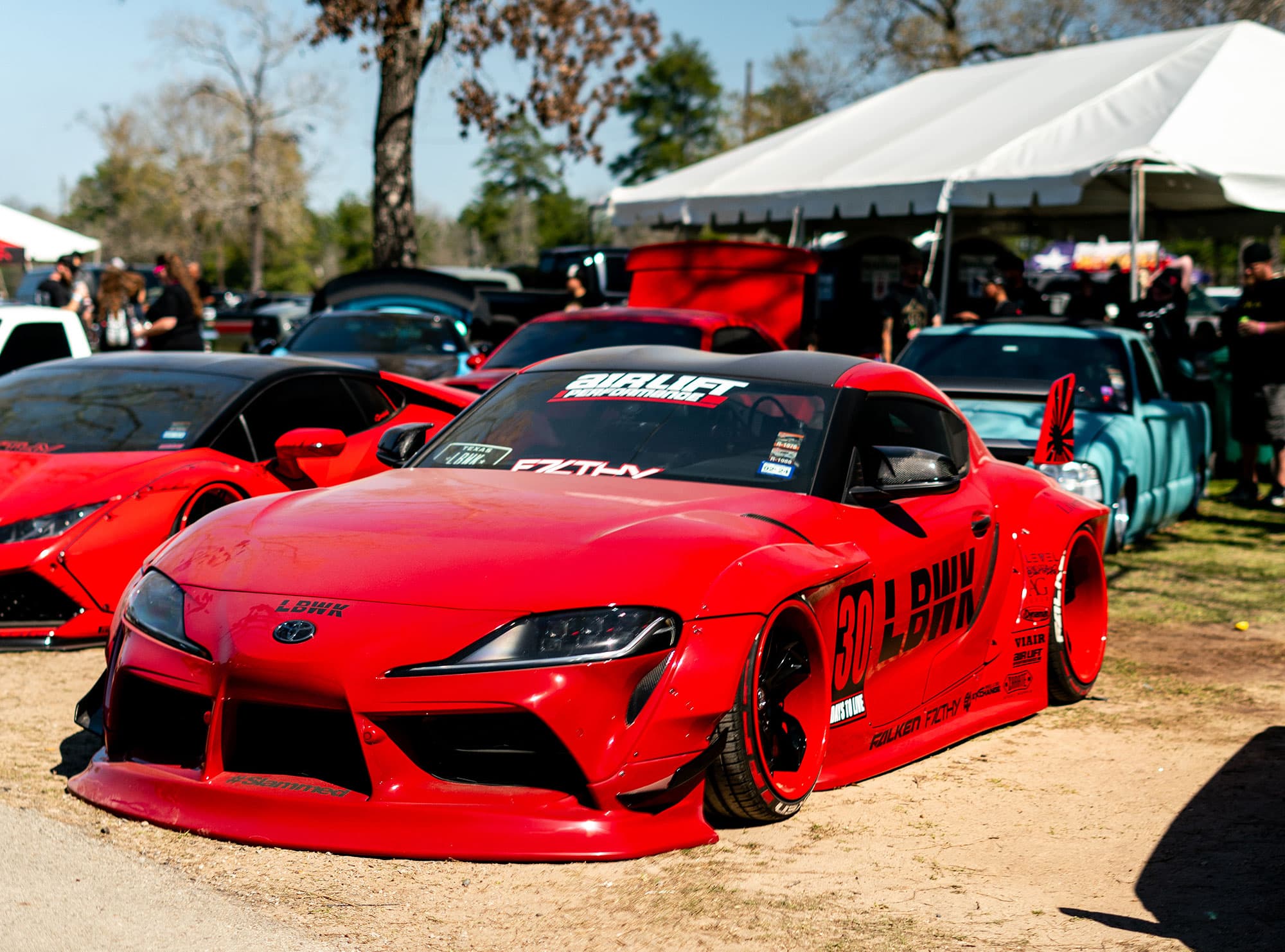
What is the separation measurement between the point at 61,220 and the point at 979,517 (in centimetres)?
10734

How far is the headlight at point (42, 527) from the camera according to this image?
5.89 metres

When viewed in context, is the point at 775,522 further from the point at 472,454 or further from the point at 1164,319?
the point at 1164,319

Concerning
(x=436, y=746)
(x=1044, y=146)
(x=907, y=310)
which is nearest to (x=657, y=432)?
(x=436, y=746)

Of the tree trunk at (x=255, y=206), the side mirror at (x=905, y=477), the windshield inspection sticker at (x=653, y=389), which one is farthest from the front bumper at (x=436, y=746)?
the tree trunk at (x=255, y=206)

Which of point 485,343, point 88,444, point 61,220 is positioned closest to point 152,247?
point 61,220

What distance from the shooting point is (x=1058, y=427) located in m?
6.81

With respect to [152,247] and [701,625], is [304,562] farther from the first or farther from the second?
[152,247]

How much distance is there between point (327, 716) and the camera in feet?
11.4

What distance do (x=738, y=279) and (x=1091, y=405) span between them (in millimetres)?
5522

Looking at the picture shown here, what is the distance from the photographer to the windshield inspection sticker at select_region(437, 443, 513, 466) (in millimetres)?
4816

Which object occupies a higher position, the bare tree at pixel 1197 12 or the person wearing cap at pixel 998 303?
the bare tree at pixel 1197 12

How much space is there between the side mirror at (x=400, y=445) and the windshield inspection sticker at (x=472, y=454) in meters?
0.17

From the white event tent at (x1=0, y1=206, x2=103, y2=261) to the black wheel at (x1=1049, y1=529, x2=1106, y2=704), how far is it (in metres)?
16.5

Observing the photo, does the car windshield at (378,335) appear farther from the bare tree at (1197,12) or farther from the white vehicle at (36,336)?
the bare tree at (1197,12)
